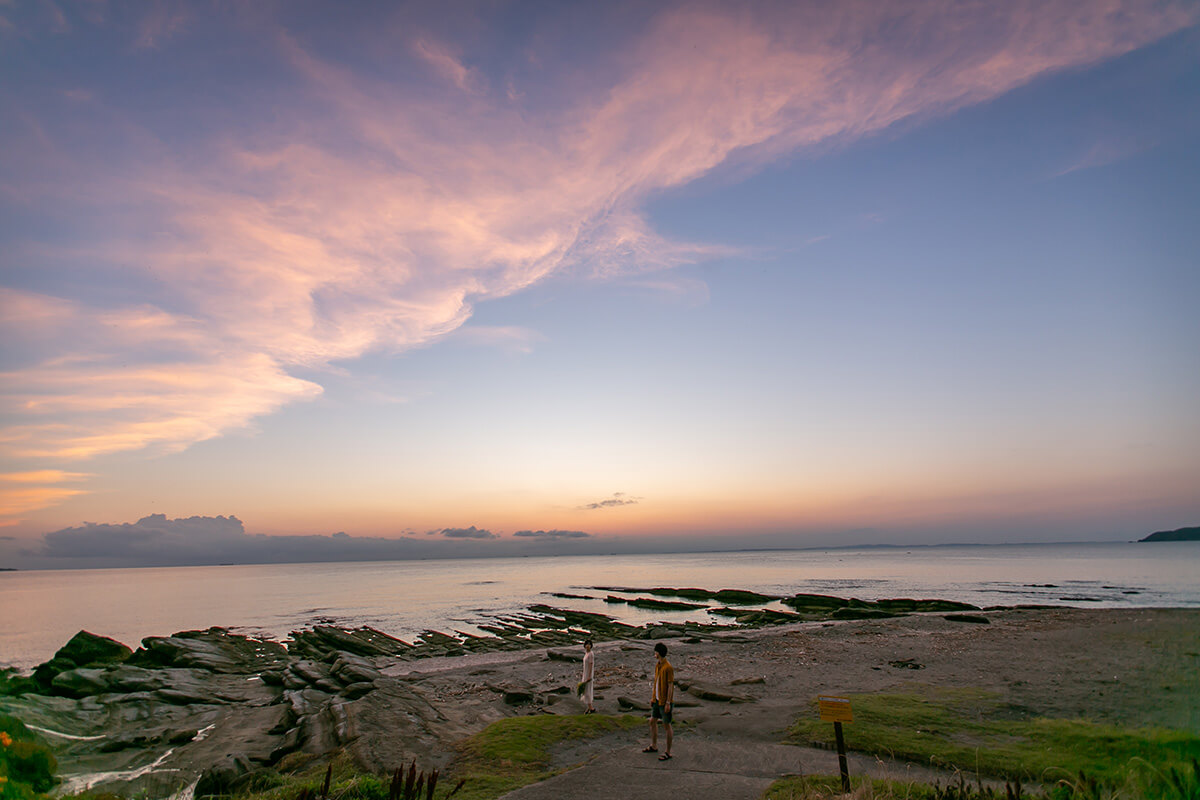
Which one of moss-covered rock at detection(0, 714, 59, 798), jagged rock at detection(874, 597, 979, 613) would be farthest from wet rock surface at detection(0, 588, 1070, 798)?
jagged rock at detection(874, 597, 979, 613)

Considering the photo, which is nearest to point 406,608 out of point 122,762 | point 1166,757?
point 122,762

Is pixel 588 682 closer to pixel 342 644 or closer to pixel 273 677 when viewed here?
pixel 273 677

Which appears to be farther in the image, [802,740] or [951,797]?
[802,740]

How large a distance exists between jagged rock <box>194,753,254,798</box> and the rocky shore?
0.18 feet

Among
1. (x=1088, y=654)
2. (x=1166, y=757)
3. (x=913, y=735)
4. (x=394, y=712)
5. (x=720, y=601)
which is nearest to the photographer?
(x=1166, y=757)

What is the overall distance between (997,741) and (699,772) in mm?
6980

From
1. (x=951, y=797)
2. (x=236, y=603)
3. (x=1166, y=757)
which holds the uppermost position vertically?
(x=951, y=797)

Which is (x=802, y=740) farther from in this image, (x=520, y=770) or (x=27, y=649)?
(x=27, y=649)

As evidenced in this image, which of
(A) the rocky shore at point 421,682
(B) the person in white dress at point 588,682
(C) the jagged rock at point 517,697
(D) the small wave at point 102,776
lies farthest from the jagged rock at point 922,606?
(D) the small wave at point 102,776

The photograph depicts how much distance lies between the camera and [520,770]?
12156 mm

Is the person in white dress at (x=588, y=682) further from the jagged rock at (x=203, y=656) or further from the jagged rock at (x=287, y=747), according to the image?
the jagged rock at (x=203, y=656)

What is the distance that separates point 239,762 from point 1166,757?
18309mm

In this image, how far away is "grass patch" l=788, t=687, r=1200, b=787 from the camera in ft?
34.4

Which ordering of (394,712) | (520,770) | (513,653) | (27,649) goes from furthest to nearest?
(27,649) < (513,653) < (394,712) < (520,770)
